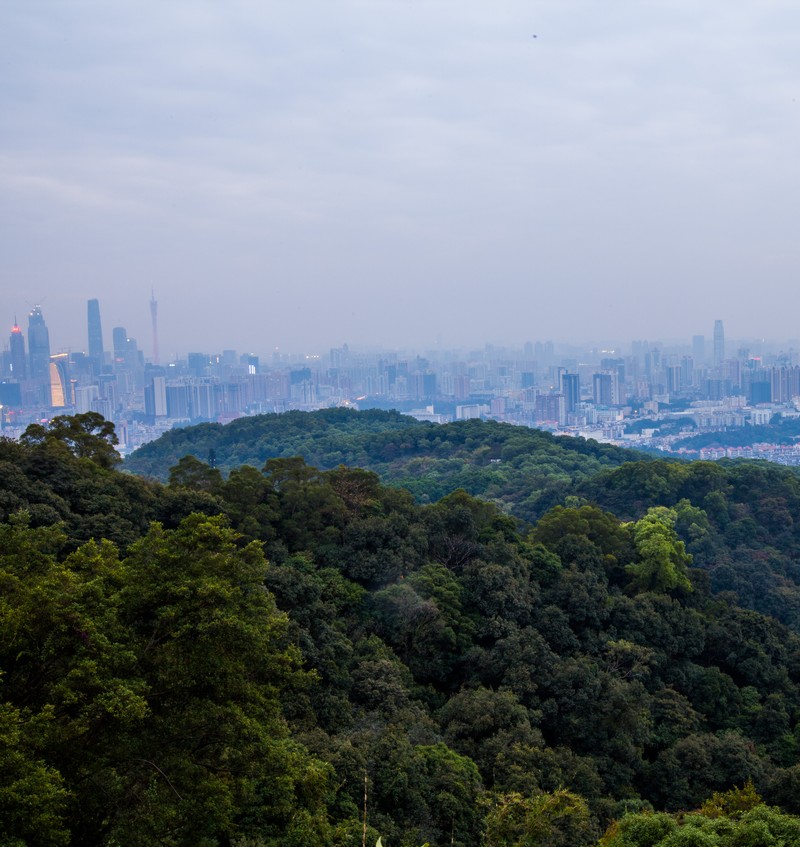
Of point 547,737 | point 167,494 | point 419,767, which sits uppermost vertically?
point 167,494

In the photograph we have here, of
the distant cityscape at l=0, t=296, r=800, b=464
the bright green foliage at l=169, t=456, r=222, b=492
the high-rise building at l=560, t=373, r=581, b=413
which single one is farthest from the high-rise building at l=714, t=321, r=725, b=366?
the bright green foliage at l=169, t=456, r=222, b=492

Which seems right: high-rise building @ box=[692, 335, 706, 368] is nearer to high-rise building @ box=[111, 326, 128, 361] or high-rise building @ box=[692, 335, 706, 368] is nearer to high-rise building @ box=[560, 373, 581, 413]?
high-rise building @ box=[560, 373, 581, 413]

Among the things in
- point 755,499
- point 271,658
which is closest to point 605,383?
point 755,499

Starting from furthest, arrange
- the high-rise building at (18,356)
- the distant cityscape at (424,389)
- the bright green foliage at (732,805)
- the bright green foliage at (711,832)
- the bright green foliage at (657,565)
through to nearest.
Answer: the distant cityscape at (424,389), the high-rise building at (18,356), the bright green foliage at (657,565), the bright green foliage at (732,805), the bright green foliage at (711,832)

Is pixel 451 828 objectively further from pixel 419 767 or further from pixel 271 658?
pixel 271 658

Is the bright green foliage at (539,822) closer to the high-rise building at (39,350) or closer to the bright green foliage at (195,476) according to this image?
the bright green foliage at (195,476)

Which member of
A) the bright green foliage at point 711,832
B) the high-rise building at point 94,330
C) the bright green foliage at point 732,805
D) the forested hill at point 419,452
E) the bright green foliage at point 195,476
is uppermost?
the high-rise building at point 94,330

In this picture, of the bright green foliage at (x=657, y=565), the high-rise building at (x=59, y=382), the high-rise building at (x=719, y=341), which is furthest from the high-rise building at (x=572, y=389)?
the bright green foliage at (x=657, y=565)
